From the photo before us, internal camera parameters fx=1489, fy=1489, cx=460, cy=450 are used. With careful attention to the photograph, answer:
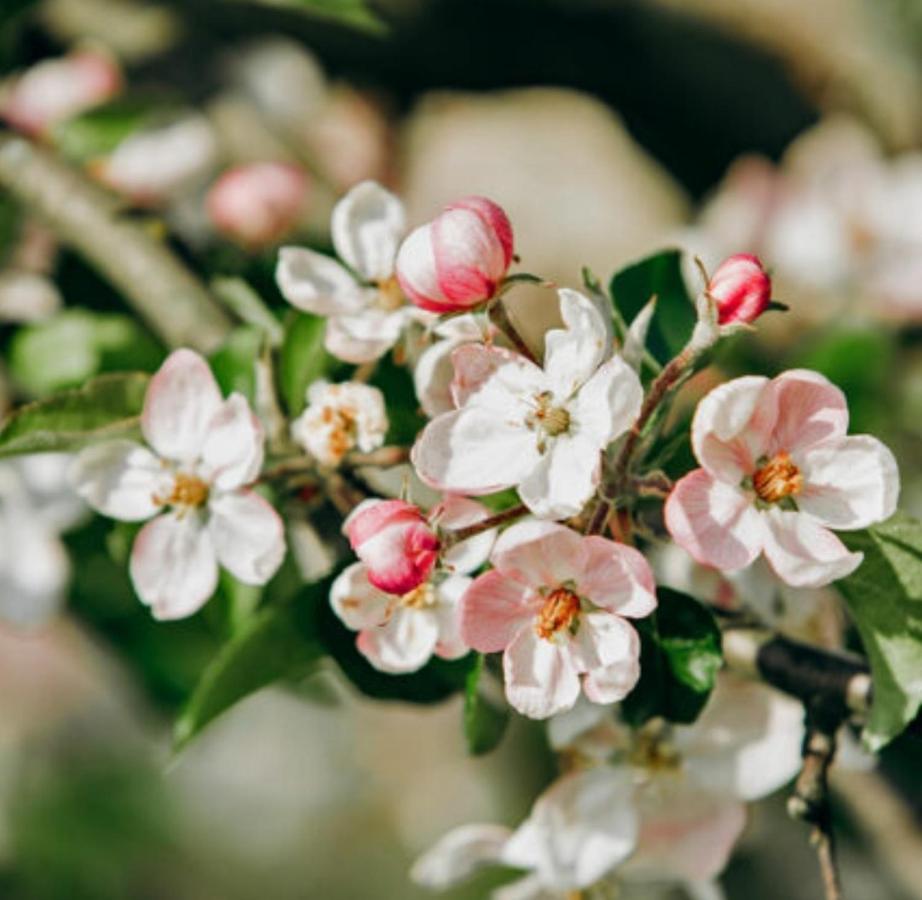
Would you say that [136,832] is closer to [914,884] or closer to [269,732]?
[269,732]

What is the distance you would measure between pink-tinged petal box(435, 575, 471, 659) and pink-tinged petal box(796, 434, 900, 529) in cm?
17

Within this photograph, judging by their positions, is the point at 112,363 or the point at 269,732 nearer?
the point at 112,363

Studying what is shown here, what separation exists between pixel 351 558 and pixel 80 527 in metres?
0.40

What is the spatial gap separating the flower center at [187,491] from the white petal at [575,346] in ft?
0.68

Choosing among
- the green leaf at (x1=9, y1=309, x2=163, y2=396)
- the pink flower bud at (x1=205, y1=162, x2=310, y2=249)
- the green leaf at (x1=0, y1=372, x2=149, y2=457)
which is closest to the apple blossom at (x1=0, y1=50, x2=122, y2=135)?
the pink flower bud at (x1=205, y1=162, x2=310, y2=249)

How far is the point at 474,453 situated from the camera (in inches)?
26.0

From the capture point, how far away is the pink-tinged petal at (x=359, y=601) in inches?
28.3

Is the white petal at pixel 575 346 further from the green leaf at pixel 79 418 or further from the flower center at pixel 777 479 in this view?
the green leaf at pixel 79 418

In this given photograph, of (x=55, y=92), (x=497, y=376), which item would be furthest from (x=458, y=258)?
(x=55, y=92)

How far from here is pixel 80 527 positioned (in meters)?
1.12

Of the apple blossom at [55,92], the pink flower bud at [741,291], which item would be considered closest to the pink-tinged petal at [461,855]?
the pink flower bud at [741,291]

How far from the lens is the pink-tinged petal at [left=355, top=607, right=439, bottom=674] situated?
73cm

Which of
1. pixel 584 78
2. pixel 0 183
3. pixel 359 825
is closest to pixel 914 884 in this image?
pixel 0 183

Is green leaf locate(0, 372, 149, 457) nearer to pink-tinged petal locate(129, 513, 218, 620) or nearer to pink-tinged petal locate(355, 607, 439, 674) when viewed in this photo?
pink-tinged petal locate(129, 513, 218, 620)
